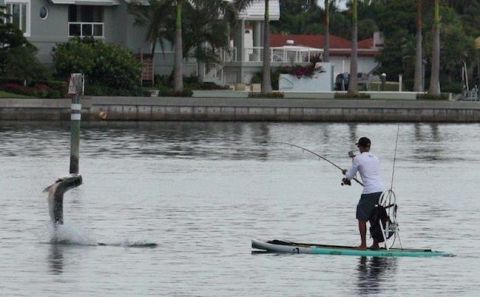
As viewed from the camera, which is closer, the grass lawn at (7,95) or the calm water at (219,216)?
the calm water at (219,216)

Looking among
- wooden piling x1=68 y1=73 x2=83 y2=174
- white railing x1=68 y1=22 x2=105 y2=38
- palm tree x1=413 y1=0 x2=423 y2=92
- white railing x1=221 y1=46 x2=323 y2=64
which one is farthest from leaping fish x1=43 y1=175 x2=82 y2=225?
white railing x1=221 y1=46 x2=323 y2=64

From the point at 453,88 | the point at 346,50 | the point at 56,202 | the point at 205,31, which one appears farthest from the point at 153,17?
the point at 56,202

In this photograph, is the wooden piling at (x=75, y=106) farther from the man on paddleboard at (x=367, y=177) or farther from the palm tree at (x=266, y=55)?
the palm tree at (x=266, y=55)

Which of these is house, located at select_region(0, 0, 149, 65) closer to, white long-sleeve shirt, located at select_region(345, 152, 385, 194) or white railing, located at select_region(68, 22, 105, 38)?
white railing, located at select_region(68, 22, 105, 38)

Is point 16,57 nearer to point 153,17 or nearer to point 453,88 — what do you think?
point 153,17

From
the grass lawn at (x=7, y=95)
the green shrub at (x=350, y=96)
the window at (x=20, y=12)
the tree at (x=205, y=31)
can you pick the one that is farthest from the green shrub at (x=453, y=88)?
the grass lawn at (x=7, y=95)

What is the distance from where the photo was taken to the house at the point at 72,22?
9269 cm

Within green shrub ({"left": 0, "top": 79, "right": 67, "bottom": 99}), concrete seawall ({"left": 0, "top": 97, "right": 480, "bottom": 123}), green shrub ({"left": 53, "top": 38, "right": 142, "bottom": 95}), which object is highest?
green shrub ({"left": 53, "top": 38, "right": 142, "bottom": 95})

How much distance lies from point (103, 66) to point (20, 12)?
10183 millimetres

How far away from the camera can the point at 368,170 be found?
26.0 metres

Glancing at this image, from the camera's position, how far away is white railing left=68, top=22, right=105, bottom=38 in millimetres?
94250

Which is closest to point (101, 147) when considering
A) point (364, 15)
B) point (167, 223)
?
point (167, 223)

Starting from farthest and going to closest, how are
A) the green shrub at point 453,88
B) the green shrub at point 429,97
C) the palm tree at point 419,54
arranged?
the green shrub at point 453,88
the palm tree at point 419,54
the green shrub at point 429,97

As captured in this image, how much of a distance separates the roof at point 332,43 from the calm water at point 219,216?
175 ft
